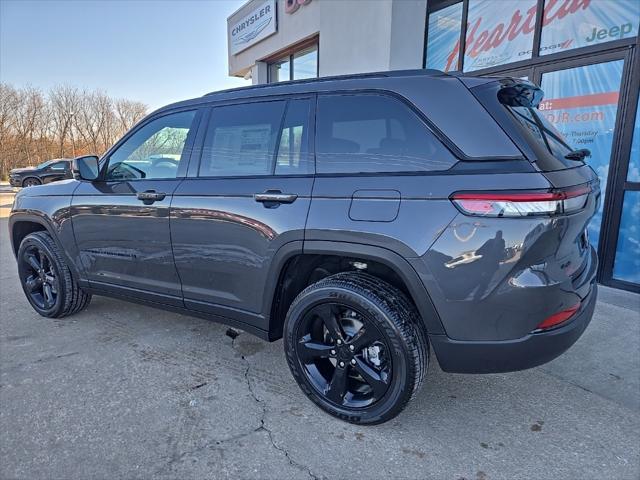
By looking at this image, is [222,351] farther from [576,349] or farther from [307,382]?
[576,349]

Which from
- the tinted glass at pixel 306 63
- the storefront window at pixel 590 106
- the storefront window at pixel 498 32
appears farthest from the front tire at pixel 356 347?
the tinted glass at pixel 306 63

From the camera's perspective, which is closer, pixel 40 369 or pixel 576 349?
pixel 40 369

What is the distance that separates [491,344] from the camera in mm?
1954

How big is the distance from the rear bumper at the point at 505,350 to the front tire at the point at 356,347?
141 millimetres

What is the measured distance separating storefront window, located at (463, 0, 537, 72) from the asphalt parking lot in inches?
168

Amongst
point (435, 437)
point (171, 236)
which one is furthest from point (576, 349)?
point (171, 236)

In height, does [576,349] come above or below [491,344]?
below

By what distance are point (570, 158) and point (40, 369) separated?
3.59 meters

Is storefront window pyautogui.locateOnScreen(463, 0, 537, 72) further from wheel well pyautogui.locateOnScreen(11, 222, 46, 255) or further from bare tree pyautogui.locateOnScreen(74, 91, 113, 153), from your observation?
bare tree pyautogui.locateOnScreen(74, 91, 113, 153)

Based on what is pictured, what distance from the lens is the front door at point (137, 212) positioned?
2.94 meters

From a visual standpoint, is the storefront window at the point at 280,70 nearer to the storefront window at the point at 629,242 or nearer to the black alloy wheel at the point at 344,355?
the storefront window at the point at 629,242

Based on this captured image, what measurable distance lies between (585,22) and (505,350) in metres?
4.94

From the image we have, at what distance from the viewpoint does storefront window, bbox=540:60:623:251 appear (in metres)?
4.73

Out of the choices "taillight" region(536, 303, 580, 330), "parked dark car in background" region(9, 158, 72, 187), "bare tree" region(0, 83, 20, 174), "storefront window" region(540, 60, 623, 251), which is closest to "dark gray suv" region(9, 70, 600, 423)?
"taillight" region(536, 303, 580, 330)
